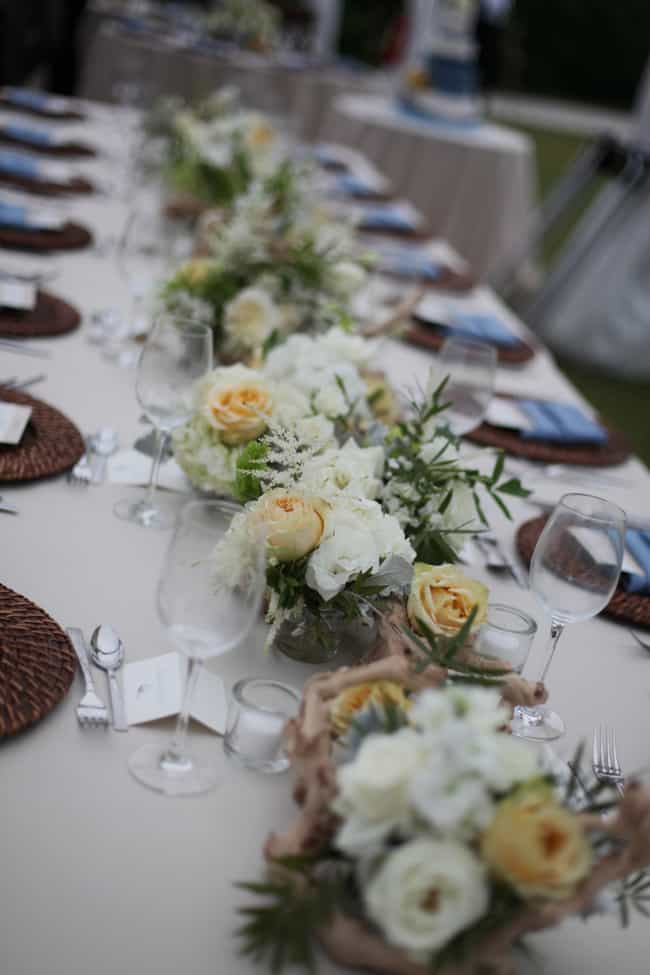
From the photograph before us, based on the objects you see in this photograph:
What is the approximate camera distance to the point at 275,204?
93.7 inches

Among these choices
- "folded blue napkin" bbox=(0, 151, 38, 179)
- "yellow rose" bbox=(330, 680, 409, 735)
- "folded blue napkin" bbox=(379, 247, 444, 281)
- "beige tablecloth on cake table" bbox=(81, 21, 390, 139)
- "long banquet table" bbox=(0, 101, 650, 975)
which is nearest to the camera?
"long banquet table" bbox=(0, 101, 650, 975)

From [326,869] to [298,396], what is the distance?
0.71 meters

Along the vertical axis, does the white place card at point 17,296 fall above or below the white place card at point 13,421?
below

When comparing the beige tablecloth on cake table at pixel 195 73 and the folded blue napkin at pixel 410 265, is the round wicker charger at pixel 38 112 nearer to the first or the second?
the folded blue napkin at pixel 410 265

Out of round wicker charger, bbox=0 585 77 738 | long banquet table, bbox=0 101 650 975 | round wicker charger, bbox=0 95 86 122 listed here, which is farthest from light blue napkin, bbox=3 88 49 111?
round wicker charger, bbox=0 585 77 738

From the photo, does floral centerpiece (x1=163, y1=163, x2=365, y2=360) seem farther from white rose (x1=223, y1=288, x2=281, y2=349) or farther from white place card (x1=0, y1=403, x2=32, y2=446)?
white place card (x1=0, y1=403, x2=32, y2=446)

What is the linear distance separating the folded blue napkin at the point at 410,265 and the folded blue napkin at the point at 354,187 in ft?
2.79

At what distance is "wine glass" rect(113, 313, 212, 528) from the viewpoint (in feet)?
4.35

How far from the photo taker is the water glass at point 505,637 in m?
1.13

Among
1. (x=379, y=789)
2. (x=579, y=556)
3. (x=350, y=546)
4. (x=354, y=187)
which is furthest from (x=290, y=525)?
(x=354, y=187)

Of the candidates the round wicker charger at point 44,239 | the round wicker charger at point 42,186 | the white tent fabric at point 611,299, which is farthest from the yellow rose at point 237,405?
the white tent fabric at point 611,299

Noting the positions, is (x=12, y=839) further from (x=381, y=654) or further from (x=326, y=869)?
(x=381, y=654)

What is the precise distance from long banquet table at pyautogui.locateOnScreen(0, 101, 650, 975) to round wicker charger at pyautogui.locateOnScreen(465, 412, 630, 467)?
0.60 m

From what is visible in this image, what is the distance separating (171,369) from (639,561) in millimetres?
748
